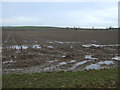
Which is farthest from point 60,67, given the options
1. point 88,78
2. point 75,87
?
point 75,87

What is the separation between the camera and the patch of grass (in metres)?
7.30

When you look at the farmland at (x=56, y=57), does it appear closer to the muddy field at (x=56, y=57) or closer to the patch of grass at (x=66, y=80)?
the muddy field at (x=56, y=57)

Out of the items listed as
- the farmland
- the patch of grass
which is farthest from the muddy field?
the patch of grass

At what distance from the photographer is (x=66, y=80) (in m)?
7.94

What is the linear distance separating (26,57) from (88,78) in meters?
7.70

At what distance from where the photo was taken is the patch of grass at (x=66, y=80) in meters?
7.30

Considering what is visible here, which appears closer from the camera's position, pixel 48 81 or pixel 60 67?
pixel 48 81

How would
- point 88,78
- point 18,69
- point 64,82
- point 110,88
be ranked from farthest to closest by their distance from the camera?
point 18,69 < point 88,78 < point 64,82 < point 110,88

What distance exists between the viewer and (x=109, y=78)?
828cm

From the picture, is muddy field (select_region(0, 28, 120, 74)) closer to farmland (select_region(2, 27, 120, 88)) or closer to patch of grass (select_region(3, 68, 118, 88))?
farmland (select_region(2, 27, 120, 88))

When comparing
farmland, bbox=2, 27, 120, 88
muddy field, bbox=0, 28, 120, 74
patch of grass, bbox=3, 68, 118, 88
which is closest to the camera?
patch of grass, bbox=3, 68, 118, 88

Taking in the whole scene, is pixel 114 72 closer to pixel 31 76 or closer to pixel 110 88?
pixel 110 88

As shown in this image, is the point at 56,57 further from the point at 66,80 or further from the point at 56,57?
the point at 66,80

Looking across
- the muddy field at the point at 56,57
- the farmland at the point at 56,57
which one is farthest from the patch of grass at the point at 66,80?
the muddy field at the point at 56,57
